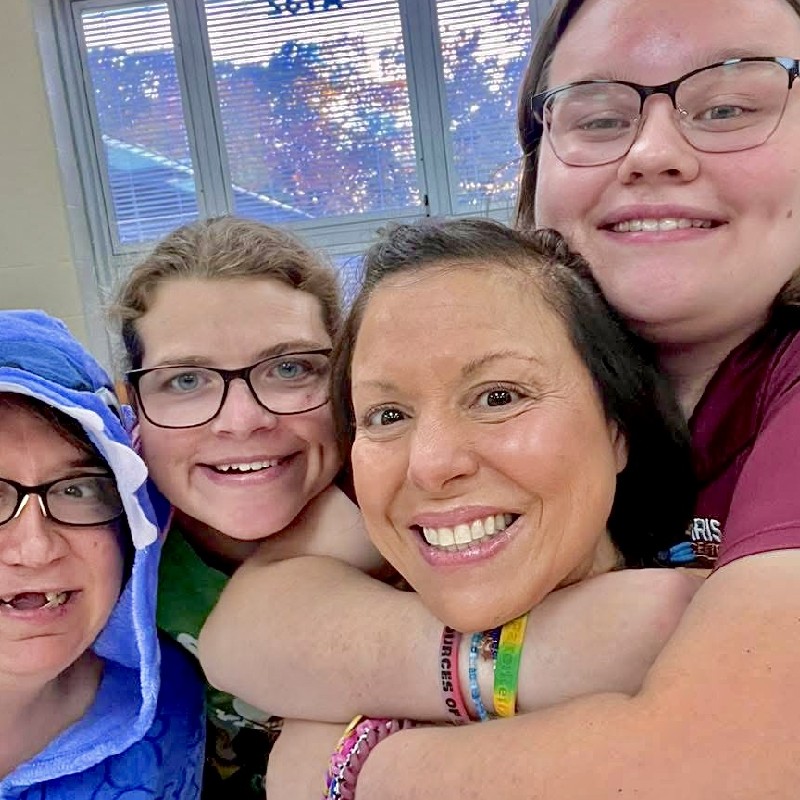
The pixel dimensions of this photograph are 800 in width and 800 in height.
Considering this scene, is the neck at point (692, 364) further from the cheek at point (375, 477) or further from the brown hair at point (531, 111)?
the cheek at point (375, 477)

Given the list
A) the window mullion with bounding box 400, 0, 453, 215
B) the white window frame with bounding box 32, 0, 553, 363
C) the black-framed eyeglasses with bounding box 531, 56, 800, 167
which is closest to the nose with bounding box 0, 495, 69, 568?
the black-framed eyeglasses with bounding box 531, 56, 800, 167

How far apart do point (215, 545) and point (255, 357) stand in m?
0.33

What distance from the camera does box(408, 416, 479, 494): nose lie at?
82cm

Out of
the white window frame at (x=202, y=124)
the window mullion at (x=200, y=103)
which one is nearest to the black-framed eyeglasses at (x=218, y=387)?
the white window frame at (x=202, y=124)

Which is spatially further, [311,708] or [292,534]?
[292,534]

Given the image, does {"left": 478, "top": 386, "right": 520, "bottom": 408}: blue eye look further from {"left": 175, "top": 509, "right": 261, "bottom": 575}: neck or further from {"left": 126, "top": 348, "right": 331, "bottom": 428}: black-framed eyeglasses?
{"left": 175, "top": 509, "right": 261, "bottom": 575}: neck

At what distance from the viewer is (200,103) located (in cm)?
360

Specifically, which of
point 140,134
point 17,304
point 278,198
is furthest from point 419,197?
point 17,304

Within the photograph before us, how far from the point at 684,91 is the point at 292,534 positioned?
0.77m

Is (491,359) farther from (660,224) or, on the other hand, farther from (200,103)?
(200,103)

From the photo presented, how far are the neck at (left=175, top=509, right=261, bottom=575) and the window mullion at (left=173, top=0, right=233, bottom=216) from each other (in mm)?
2573

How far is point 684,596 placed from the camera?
0.77 metres

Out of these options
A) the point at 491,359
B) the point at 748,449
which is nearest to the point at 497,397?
the point at 491,359

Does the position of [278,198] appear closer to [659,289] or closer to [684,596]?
[659,289]
